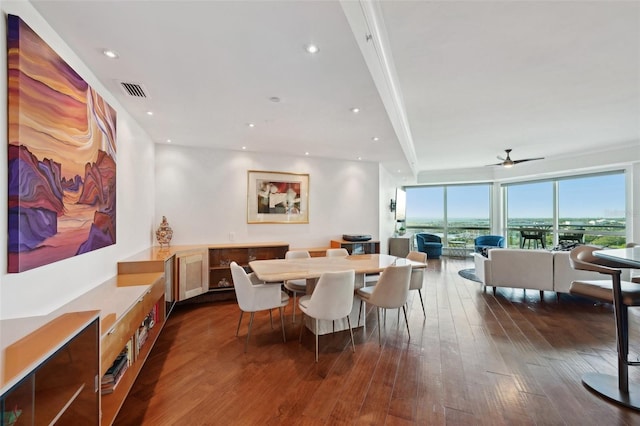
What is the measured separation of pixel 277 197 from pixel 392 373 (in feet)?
12.1

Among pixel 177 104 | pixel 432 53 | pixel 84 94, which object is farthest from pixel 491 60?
pixel 84 94

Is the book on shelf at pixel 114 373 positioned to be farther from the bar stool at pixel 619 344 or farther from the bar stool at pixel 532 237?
the bar stool at pixel 532 237

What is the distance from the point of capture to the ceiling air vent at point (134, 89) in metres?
2.59

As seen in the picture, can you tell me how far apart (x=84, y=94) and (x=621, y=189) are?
939 cm

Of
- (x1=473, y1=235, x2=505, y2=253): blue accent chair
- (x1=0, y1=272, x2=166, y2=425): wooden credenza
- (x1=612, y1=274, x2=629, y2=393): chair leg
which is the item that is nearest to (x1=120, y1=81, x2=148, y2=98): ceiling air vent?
(x1=0, y1=272, x2=166, y2=425): wooden credenza

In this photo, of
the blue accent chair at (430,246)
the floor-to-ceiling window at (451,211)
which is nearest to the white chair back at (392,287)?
the blue accent chair at (430,246)

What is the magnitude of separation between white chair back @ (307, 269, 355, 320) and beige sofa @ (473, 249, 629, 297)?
10.9 feet

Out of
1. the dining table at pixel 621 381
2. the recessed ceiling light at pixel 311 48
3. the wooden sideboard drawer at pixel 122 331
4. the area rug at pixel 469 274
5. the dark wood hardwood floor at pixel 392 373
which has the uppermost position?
the recessed ceiling light at pixel 311 48

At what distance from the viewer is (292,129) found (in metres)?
3.95

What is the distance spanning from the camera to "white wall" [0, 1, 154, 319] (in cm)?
145

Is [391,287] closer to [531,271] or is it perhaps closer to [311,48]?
[311,48]

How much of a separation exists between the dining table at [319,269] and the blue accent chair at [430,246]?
212 inches

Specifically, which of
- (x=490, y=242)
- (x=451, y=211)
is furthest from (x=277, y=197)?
(x=451, y=211)

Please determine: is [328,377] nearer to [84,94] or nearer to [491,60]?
[84,94]
